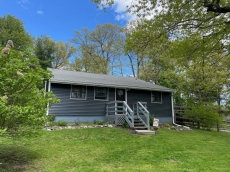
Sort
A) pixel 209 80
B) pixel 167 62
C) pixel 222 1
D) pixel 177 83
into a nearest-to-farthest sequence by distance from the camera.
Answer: pixel 222 1 → pixel 209 80 → pixel 177 83 → pixel 167 62

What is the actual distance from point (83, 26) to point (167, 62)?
14133mm

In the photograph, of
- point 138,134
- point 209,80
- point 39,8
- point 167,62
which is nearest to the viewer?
point 138,134

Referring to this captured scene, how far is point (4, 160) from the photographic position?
4.18 metres

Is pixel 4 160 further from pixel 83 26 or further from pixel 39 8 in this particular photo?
pixel 83 26

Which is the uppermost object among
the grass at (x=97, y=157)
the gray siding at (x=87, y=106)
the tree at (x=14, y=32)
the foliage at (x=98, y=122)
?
the tree at (x=14, y=32)

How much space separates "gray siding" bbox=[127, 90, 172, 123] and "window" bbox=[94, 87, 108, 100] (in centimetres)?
174

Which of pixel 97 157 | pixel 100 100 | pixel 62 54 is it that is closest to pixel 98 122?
pixel 100 100

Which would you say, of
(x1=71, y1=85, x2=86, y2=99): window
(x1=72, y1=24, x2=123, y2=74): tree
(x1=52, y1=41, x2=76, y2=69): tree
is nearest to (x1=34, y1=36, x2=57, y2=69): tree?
(x1=52, y1=41, x2=76, y2=69): tree

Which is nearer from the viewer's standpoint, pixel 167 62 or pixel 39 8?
pixel 167 62

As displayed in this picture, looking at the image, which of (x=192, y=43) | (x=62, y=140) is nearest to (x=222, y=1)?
(x=192, y=43)

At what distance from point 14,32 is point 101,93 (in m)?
16.3

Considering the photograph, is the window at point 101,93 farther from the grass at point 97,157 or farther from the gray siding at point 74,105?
the grass at point 97,157

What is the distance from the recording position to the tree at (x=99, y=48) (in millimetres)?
25703

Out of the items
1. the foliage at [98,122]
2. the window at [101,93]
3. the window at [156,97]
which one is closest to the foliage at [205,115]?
the window at [156,97]
